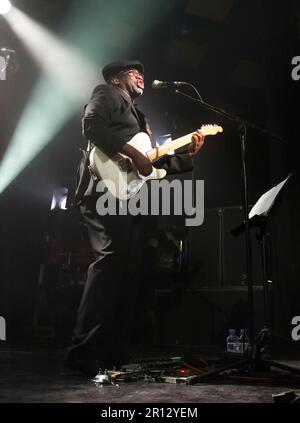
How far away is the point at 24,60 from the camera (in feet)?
17.1

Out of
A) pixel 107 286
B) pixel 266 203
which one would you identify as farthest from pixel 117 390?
pixel 266 203

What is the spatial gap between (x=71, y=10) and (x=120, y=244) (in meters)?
3.62

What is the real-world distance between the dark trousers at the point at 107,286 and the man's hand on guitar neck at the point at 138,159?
274 mm

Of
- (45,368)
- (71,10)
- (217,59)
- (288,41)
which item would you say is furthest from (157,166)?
(217,59)

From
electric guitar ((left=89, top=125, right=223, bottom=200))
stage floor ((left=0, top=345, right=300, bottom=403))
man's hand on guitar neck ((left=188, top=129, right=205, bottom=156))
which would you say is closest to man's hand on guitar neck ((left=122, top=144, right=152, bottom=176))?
electric guitar ((left=89, top=125, right=223, bottom=200))

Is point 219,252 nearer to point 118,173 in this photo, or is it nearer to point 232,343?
point 232,343

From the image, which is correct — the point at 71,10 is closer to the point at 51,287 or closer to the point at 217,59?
the point at 217,59

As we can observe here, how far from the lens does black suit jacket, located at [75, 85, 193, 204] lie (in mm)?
2277

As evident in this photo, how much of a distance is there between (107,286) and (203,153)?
2.68 metres

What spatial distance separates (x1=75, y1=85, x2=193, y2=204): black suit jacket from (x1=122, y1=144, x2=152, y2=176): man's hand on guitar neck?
4 cm

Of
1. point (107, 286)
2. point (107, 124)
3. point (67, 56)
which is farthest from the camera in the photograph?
point (67, 56)

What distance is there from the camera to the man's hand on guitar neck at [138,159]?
2328mm

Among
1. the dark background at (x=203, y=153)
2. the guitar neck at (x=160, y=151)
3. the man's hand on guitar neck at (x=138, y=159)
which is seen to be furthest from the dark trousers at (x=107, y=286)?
the dark background at (x=203, y=153)

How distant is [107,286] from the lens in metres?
2.26
